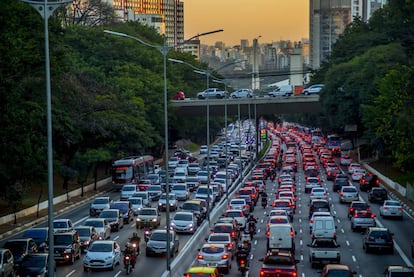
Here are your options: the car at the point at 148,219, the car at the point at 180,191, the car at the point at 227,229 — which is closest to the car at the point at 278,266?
the car at the point at 227,229

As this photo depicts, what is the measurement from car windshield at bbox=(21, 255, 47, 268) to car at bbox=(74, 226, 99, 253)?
7.29m

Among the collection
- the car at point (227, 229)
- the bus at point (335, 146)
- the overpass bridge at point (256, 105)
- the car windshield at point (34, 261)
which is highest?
the overpass bridge at point (256, 105)

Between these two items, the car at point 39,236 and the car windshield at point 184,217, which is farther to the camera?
the car windshield at point 184,217

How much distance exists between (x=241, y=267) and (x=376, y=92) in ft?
190

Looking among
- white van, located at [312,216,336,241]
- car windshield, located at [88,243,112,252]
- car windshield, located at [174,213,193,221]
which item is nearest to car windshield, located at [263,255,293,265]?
car windshield, located at [88,243,112,252]

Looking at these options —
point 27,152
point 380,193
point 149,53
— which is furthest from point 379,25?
point 27,152

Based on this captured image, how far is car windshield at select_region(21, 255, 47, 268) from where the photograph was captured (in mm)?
29802

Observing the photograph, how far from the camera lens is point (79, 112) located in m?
62.5

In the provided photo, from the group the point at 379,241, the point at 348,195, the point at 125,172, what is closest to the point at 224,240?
the point at 379,241

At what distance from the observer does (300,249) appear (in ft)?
129

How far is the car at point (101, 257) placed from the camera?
3272 centimetres

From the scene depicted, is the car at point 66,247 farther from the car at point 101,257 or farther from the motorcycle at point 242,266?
the motorcycle at point 242,266

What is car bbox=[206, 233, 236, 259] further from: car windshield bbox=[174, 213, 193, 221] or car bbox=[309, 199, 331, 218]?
car bbox=[309, 199, 331, 218]

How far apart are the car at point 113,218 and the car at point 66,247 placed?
8730 millimetres
